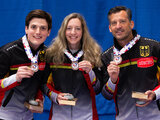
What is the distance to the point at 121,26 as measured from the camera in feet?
8.10

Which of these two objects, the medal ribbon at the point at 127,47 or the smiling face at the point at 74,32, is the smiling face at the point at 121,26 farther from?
the smiling face at the point at 74,32

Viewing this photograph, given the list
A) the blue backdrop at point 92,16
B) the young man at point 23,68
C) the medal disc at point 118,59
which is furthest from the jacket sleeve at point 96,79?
the blue backdrop at point 92,16

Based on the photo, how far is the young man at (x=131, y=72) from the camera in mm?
2377

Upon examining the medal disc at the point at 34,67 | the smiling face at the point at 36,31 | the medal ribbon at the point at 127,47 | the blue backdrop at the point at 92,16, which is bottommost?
the medal disc at the point at 34,67

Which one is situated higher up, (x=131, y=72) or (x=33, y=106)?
(x=131, y=72)

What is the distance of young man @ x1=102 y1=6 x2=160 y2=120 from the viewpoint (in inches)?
93.6

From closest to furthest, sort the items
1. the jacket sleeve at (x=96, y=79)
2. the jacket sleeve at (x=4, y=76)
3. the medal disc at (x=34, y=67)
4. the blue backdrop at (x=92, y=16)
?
the jacket sleeve at (x=4, y=76) → the medal disc at (x=34, y=67) → the jacket sleeve at (x=96, y=79) → the blue backdrop at (x=92, y=16)

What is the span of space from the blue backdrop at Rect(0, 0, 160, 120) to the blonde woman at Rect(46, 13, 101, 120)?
1.77 m

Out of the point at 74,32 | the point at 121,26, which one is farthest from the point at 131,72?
the point at 74,32

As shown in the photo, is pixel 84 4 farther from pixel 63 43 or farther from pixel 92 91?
pixel 92 91

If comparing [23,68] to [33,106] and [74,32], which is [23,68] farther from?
[74,32]

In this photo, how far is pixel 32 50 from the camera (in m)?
2.47

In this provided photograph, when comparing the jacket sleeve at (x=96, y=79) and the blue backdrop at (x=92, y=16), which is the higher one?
the blue backdrop at (x=92, y=16)

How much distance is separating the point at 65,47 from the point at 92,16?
6.49ft
